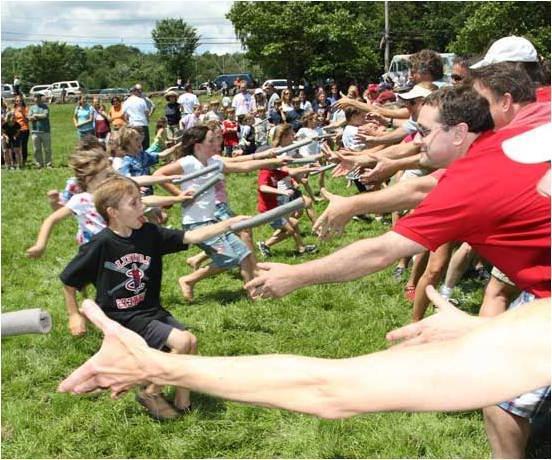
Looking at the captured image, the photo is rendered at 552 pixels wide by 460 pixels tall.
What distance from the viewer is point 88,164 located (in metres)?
5.37

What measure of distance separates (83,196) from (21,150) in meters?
12.7

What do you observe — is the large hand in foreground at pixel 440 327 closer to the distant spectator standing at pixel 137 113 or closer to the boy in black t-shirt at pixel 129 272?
the boy in black t-shirt at pixel 129 272

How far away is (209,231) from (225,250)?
5.99ft

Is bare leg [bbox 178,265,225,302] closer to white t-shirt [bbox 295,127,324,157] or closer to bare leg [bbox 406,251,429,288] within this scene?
bare leg [bbox 406,251,429,288]

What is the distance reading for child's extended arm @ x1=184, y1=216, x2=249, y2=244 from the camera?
4443mm

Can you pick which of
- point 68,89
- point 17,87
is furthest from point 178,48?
point 17,87

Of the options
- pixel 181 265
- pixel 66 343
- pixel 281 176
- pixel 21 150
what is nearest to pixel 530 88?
pixel 66 343

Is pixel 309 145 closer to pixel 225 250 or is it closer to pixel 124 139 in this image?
pixel 124 139

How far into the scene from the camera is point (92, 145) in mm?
5891

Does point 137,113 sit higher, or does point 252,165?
point 137,113

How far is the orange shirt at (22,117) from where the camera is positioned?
55.9 ft

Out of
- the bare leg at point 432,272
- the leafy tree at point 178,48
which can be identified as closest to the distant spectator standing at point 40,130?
the bare leg at point 432,272

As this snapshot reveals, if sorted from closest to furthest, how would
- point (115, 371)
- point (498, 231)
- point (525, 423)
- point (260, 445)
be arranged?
point (115, 371)
point (498, 231)
point (525, 423)
point (260, 445)

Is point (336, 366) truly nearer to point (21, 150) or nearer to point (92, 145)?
point (92, 145)
